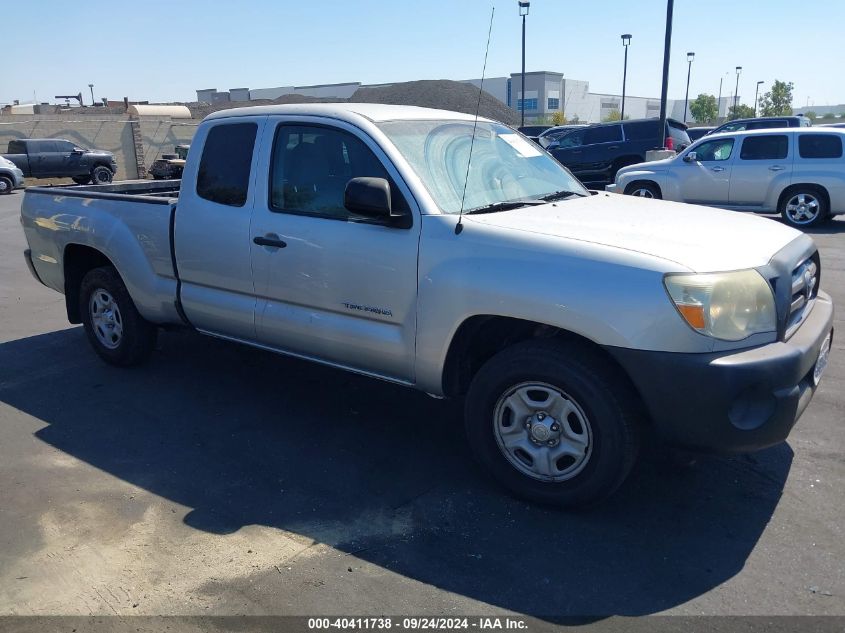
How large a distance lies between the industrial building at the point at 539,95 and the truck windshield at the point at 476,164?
6677 cm

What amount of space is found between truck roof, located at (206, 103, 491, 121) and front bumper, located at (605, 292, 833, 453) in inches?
82.0

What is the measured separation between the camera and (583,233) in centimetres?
361

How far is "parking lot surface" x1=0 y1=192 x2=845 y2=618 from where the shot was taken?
10.1 feet

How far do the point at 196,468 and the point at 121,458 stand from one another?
0.52 meters

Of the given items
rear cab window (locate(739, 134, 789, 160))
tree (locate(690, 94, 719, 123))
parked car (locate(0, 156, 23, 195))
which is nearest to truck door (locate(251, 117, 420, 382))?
rear cab window (locate(739, 134, 789, 160))

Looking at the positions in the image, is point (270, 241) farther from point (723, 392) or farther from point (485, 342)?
point (723, 392)

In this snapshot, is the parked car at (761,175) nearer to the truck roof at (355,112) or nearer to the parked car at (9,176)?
the truck roof at (355,112)

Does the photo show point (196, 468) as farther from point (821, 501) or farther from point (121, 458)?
point (821, 501)

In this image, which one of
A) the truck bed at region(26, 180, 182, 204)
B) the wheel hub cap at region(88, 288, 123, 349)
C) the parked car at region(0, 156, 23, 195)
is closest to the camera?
the wheel hub cap at region(88, 288, 123, 349)

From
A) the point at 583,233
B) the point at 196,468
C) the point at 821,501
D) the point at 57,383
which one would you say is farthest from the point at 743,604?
the point at 57,383

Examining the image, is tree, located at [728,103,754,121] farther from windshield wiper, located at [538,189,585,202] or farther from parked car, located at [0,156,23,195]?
windshield wiper, located at [538,189,585,202]

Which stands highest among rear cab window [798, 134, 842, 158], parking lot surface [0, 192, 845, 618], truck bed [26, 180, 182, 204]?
rear cab window [798, 134, 842, 158]

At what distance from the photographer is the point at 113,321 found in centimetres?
588

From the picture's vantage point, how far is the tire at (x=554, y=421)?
342 centimetres
